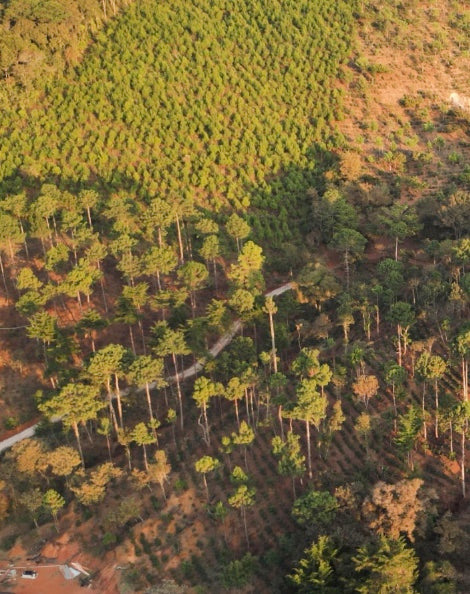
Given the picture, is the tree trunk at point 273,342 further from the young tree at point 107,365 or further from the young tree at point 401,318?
the young tree at point 107,365

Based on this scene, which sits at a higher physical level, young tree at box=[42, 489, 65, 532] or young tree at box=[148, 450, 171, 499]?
young tree at box=[148, 450, 171, 499]

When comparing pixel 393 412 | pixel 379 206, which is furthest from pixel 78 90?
pixel 393 412

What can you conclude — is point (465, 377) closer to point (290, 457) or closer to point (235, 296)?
point (290, 457)

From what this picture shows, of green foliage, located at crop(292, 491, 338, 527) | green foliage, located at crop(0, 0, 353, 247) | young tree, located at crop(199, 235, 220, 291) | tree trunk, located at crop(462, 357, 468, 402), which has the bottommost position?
green foliage, located at crop(292, 491, 338, 527)

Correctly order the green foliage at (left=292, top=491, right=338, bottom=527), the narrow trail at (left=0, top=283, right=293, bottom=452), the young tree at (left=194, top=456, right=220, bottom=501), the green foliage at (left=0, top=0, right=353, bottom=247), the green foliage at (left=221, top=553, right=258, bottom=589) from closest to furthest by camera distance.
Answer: the green foliage at (left=221, top=553, right=258, bottom=589), the green foliage at (left=292, top=491, right=338, bottom=527), the young tree at (left=194, top=456, right=220, bottom=501), the narrow trail at (left=0, top=283, right=293, bottom=452), the green foliage at (left=0, top=0, right=353, bottom=247)

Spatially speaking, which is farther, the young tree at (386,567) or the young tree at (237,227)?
the young tree at (237,227)

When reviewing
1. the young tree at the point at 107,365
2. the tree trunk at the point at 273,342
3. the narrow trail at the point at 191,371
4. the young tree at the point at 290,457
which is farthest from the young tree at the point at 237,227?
the young tree at the point at 290,457

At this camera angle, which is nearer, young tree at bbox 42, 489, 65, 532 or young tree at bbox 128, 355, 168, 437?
young tree at bbox 42, 489, 65, 532

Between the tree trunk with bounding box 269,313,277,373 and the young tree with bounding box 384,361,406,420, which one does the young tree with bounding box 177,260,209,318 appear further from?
the young tree with bounding box 384,361,406,420

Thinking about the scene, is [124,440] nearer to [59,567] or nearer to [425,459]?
[59,567]

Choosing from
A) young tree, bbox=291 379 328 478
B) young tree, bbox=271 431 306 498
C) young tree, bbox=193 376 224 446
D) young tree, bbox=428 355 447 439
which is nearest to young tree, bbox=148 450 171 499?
young tree, bbox=193 376 224 446
